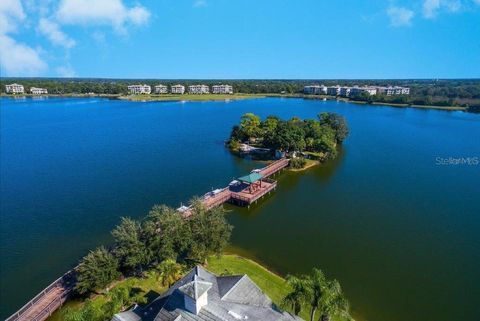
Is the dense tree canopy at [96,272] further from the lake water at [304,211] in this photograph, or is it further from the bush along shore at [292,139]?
the bush along shore at [292,139]

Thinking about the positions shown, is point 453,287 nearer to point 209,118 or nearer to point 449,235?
point 449,235

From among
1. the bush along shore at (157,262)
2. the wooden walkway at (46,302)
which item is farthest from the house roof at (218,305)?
the wooden walkway at (46,302)

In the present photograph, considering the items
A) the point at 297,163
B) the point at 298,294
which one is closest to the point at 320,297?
the point at 298,294

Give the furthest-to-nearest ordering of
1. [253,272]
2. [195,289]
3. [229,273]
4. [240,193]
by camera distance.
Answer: [240,193] → [253,272] → [229,273] → [195,289]

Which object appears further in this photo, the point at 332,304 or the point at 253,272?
the point at 253,272

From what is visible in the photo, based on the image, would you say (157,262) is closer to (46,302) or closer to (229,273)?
(229,273)
